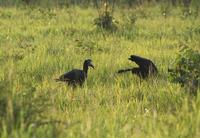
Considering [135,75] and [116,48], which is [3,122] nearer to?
[135,75]

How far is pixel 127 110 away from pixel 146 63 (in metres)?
1.75

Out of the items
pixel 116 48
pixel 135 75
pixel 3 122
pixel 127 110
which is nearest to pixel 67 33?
pixel 116 48

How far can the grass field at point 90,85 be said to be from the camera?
3928 mm

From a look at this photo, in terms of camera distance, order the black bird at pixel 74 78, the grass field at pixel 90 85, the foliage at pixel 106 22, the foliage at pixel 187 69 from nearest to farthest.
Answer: the grass field at pixel 90 85 → the foliage at pixel 187 69 → the black bird at pixel 74 78 → the foliage at pixel 106 22

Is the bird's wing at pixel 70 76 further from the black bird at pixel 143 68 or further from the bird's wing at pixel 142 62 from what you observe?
the bird's wing at pixel 142 62

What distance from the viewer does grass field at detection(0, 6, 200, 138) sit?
3.93 metres

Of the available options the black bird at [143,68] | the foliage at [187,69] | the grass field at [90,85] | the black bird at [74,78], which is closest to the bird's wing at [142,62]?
the black bird at [143,68]

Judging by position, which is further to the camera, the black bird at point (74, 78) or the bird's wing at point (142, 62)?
the bird's wing at point (142, 62)

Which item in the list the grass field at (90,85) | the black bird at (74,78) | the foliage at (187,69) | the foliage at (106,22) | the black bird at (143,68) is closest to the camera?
the grass field at (90,85)

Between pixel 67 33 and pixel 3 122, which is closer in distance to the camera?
pixel 3 122

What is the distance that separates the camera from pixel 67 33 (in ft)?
38.3

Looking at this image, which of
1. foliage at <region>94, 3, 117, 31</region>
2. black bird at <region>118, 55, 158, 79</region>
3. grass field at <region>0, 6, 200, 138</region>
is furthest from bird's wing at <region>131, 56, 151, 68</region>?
foliage at <region>94, 3, 117, 31</region>

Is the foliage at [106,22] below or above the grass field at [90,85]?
above

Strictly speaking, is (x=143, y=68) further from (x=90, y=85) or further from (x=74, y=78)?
(x=74, y=78)
